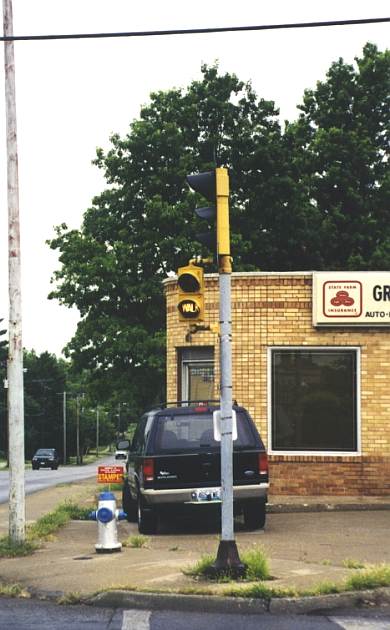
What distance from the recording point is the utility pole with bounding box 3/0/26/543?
45.2 feet

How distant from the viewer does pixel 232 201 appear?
37.0m

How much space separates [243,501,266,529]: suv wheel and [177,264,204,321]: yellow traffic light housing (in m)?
5.10

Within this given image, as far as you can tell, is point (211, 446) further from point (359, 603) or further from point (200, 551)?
point (359, 603)

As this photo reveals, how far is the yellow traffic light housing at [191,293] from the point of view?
11250mm

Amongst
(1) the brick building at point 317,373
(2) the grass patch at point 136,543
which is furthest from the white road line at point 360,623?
(1) the brick building at point 317,373

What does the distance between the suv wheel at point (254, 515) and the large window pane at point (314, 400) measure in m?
4.74

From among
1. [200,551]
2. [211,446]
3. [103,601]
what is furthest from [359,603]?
[211,446]

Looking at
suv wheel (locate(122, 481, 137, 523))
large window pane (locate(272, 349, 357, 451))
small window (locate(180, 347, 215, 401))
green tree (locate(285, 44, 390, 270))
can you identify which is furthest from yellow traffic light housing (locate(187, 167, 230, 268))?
green tree (locate(285, 44, 390, 270))

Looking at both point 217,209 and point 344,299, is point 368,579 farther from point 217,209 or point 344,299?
point 344,299

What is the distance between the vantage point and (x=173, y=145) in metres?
36.9

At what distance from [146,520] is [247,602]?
631 centimetres

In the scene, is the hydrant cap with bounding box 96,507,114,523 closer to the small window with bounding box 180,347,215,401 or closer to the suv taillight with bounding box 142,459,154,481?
the suv taillight with bounding box 142,459,154,481

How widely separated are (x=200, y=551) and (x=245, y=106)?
27700 mm

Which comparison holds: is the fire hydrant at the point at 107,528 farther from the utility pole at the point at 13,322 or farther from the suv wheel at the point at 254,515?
the suv wheel at the point at 254,515
